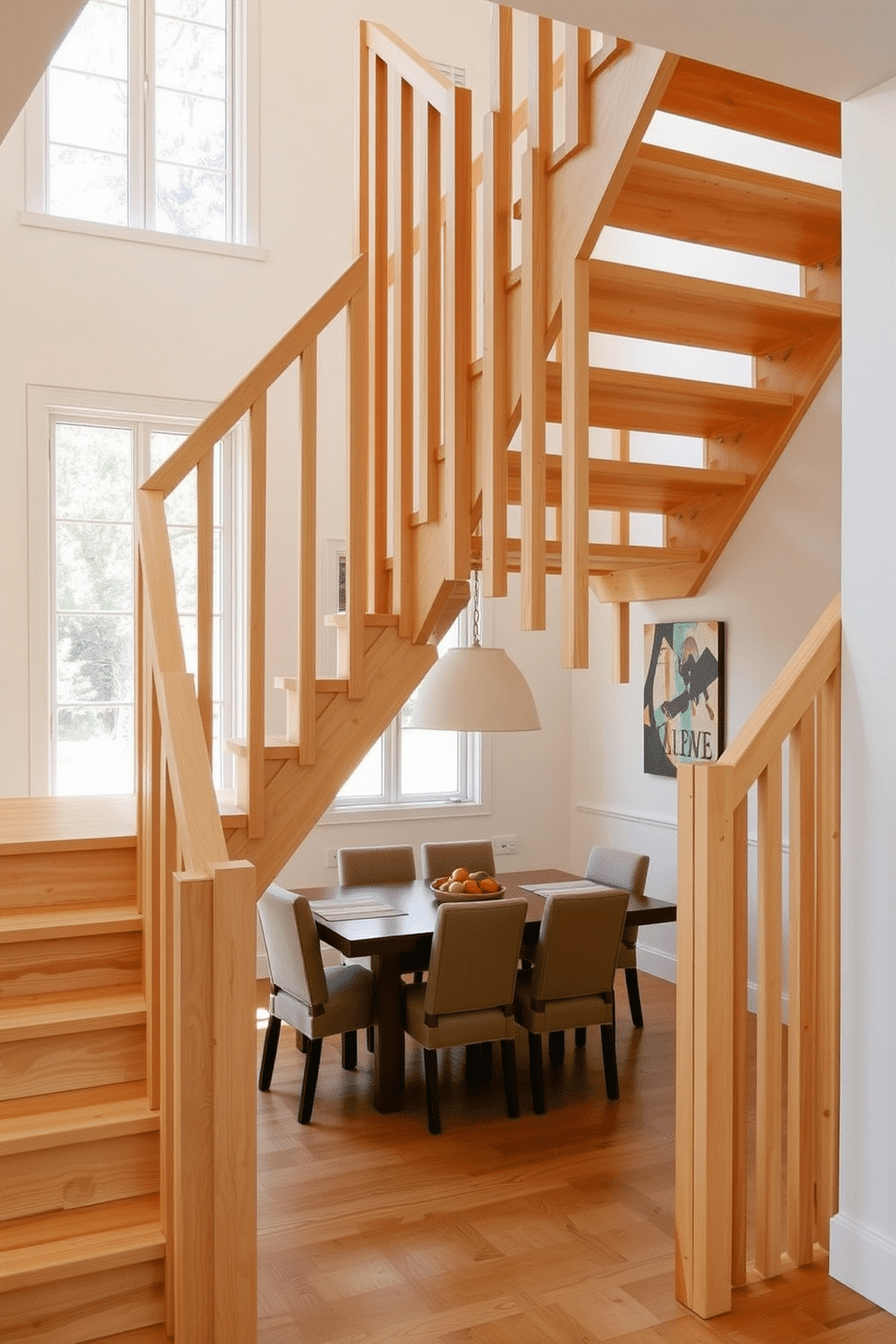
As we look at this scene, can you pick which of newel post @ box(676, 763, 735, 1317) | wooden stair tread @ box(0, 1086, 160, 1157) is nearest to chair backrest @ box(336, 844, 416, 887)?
wooden stair tread @ box(0, 1086, 160, 1157)

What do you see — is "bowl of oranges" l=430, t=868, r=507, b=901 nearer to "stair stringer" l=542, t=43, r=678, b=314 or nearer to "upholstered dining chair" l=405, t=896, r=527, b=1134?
"upholstered dining chair" l=405, t=896, r=527, b=1134

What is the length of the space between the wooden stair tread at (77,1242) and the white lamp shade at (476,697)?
A: 2012 mm

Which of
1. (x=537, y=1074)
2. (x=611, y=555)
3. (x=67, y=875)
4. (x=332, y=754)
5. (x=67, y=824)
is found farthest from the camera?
(x=611, y=555)

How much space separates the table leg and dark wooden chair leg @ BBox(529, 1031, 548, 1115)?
0.51 m

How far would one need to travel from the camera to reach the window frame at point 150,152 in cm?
589

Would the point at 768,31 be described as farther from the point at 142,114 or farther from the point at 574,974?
the point at 142,114

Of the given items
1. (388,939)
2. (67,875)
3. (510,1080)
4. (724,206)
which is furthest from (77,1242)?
(724,206)

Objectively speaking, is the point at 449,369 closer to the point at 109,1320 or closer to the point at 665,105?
the point at 665,105

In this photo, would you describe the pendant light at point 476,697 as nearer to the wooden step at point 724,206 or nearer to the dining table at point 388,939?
the dining table at point 388,939

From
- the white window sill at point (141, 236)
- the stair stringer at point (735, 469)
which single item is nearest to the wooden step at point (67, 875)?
the stair stringer at point (735, 469)

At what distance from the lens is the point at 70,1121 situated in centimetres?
271

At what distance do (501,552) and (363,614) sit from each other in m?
0.54

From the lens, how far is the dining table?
14.5 feet

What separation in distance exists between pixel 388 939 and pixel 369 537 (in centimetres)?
151
